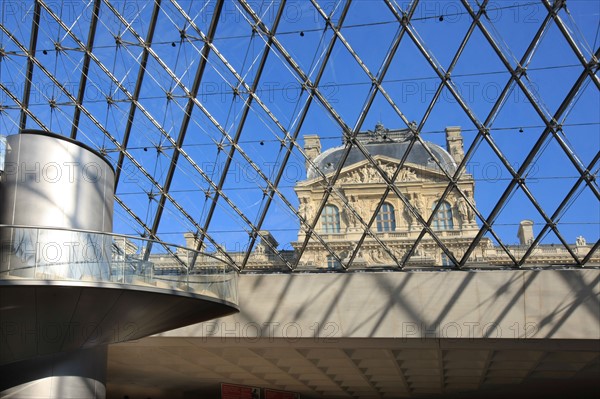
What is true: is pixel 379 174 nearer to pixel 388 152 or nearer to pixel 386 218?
pixel 388 152

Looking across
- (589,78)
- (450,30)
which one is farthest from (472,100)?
(589,78)

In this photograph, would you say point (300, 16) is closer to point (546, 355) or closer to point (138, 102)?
point (138, 102)

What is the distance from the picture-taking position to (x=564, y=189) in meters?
25.5

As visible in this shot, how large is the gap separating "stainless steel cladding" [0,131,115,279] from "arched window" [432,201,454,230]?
13.8 m

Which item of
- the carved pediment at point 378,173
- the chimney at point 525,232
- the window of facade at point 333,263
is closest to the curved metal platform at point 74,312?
the window of facade at point 333,263

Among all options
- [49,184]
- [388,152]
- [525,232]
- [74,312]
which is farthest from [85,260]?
[525,232]

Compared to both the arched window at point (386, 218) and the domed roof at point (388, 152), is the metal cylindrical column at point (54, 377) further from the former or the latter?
the arched window at point (386, 218)

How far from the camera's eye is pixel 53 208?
17.3m

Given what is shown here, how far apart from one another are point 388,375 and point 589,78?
59.7 ft

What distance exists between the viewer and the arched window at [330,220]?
92.6ft

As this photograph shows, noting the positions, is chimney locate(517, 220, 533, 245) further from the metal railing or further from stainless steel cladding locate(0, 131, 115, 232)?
stainless steel cladding locate(0, 131, 115, 232)

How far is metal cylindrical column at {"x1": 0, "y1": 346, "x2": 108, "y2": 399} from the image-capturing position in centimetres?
1700

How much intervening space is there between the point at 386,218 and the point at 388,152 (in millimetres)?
3105

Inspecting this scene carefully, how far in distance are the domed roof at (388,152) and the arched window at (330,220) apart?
182cm
